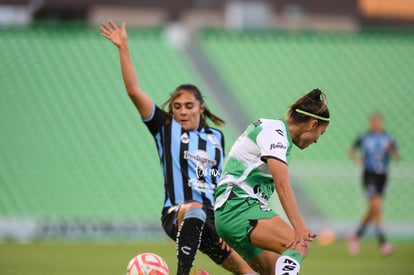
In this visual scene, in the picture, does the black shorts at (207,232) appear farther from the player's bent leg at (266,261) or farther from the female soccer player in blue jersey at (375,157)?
the female soccer player in blue jersey at (375,157)

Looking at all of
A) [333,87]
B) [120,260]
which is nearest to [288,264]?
[120,260]

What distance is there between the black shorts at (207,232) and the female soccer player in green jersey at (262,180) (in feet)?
2.55

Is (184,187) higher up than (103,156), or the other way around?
(103,156)

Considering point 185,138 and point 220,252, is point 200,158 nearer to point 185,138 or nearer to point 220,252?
point 185,138

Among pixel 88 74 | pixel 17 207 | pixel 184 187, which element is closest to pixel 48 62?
pixel 88 74

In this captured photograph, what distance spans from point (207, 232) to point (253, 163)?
4.09 feet

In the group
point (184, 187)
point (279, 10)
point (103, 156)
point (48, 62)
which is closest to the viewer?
point (184, 187)

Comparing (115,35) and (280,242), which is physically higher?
(115,35)

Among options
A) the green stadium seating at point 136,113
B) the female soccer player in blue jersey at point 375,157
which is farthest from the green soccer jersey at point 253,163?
the green stadium seating at point 136,113

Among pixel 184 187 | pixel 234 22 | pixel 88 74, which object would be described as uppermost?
pixel 234 22

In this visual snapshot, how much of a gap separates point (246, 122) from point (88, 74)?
382 cm

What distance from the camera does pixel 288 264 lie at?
6.13 metres

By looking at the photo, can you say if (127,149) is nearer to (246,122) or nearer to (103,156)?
(103,156)

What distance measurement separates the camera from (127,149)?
19.8 meters
